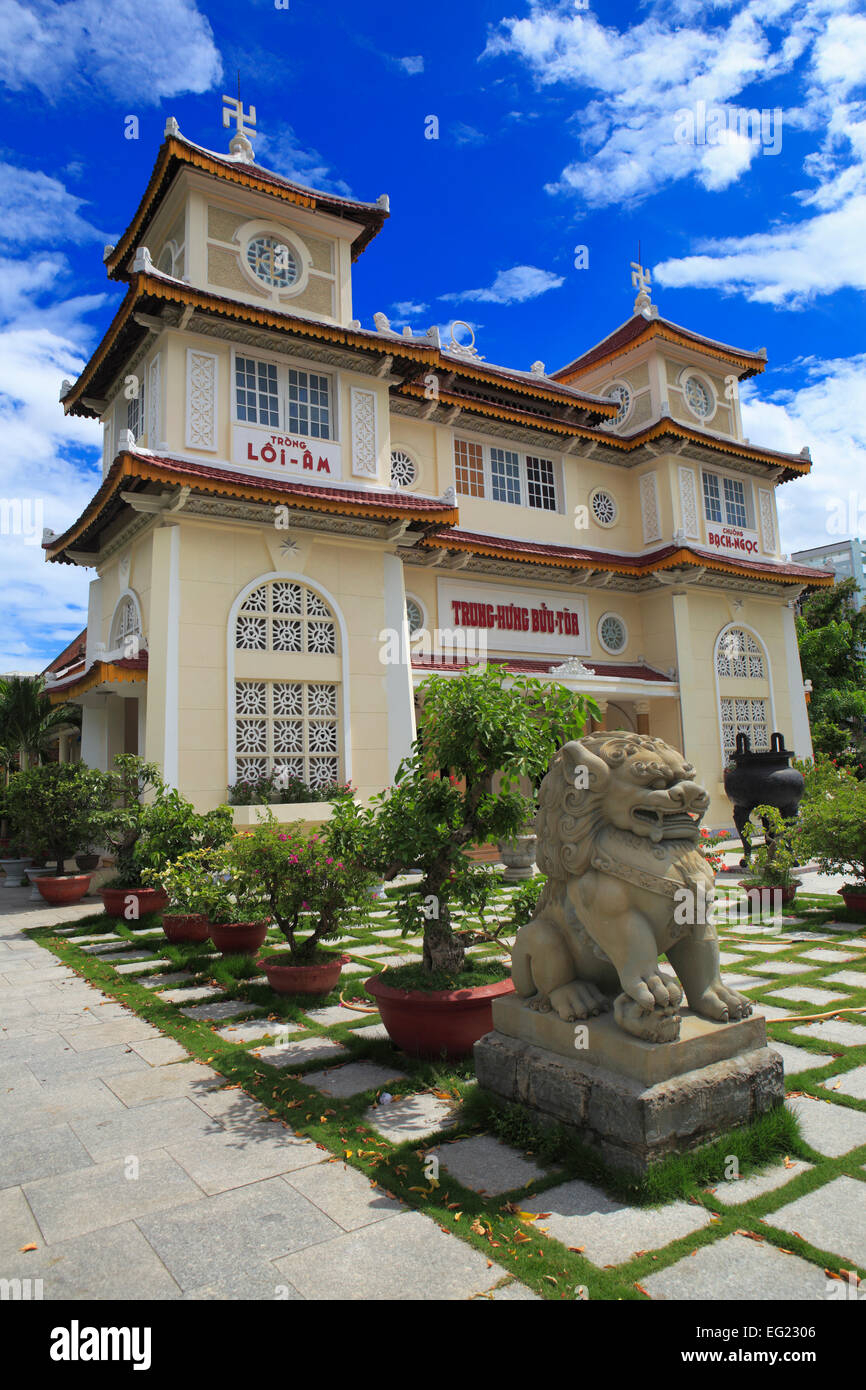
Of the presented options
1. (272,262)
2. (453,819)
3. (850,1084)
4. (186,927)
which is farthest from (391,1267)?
(272,262)

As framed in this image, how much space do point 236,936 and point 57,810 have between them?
5.41m

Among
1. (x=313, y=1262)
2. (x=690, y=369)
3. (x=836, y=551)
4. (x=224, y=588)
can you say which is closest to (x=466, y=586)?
(x=224, y=588)

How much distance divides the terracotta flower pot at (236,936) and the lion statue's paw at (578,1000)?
455 centimetres

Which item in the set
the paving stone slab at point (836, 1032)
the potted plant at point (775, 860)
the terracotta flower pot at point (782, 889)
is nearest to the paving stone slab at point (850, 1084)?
the paving stone slab at point (836, 1032)

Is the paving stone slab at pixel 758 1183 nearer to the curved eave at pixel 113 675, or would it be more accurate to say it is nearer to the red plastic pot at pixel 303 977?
the red plastic pot at pixel 303 977

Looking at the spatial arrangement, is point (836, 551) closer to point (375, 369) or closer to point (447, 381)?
point (447, 381)

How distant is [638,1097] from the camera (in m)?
3.16

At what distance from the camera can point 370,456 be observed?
41.9 feet

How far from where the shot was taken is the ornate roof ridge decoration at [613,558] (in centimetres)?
1523

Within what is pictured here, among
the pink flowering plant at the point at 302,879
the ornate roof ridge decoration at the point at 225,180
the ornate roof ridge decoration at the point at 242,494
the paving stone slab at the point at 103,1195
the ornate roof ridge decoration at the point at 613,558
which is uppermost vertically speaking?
the ornate roof ridge decoration at the point at 225,180

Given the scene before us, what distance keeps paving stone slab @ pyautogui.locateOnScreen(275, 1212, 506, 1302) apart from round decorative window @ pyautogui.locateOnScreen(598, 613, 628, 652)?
15992 mm

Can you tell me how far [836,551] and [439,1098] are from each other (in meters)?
54.3

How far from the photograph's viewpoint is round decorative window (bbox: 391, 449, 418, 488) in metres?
15.5

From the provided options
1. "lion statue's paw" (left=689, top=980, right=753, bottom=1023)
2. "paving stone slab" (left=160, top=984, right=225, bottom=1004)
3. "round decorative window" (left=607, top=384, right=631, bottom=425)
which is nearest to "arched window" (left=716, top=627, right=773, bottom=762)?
"round decorative window" (left=607, top=384, right=631, bottom=425)
